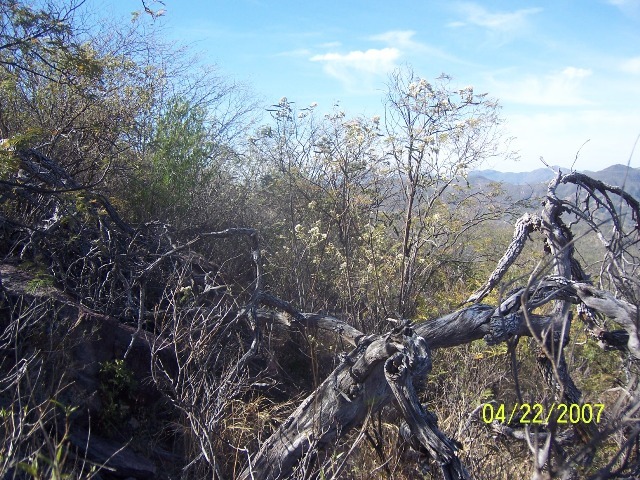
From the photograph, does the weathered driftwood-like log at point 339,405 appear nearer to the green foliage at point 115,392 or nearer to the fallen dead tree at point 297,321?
the fallen dead tree at point 297,321

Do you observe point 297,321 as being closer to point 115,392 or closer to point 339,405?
point 339,405

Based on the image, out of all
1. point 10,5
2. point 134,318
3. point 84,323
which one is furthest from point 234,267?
point 10,5

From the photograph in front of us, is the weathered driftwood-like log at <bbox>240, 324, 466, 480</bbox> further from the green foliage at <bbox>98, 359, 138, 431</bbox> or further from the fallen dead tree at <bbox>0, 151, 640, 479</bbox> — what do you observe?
the green foliage at <bbox>98, 359, 138, 431</bbox>

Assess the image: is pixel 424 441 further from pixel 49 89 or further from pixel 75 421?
pixel 49 89

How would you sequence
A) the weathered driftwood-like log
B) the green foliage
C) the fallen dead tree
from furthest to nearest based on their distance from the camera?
the green foliage, the weathered driftwood-like log, the fallen dead tree

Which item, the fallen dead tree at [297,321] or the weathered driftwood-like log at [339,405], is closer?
the fallen dead tree at [297,321]

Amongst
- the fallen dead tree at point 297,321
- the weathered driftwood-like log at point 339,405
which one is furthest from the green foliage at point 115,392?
the weathered driftwood-like log at point 339,405

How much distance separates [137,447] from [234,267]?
2.92 meters

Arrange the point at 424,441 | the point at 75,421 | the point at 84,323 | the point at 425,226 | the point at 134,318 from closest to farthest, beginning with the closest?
the point at 424,441 < the point at 75,421 < the point at 84,323 < the point at 134,318 < the point at 425,226

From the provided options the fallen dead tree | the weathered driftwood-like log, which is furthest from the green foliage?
the weathered driftwood-like log

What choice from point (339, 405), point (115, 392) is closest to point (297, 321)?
point (339, 405)

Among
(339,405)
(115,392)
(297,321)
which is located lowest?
(115,392)

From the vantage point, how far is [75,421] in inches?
173

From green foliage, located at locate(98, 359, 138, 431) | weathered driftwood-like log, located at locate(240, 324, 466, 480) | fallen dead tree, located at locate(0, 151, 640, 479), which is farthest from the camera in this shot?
green foliage, located at locate(98, 359, 138, 431)
